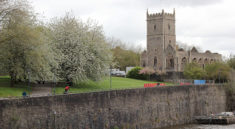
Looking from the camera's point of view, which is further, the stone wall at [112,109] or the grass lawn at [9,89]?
the grass lawn at [9,89]

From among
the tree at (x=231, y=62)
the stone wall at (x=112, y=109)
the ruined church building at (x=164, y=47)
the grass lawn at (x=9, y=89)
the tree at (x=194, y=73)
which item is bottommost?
the stone wall at (x=112, y=109)

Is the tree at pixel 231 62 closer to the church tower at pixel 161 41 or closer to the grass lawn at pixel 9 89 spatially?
the church tower at pixel 161 41

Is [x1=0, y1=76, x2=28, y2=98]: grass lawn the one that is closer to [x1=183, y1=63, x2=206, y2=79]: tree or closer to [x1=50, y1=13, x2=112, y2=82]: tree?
[x1=50, y1=13, x2=112, y2=82]: tree

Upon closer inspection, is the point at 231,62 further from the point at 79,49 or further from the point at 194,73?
the point at 79,49

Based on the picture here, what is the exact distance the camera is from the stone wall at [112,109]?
26.5m

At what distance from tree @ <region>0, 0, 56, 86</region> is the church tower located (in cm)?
5663

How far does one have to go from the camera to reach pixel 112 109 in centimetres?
3409

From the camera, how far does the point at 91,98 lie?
105 ft

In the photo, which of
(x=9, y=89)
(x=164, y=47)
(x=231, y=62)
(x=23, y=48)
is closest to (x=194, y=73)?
(x=231, y=62)

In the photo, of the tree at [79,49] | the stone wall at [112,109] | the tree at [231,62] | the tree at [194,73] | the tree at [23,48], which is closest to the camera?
the stone wall at [112,109]

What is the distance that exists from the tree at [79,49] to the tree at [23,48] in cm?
492

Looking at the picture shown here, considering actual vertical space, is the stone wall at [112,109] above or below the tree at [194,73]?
below

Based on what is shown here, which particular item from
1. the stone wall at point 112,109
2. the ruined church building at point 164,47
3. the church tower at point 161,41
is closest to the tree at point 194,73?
the ruined church building at point 164,47

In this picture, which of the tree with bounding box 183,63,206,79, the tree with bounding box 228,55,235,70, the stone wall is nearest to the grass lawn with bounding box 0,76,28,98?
the stone wall
